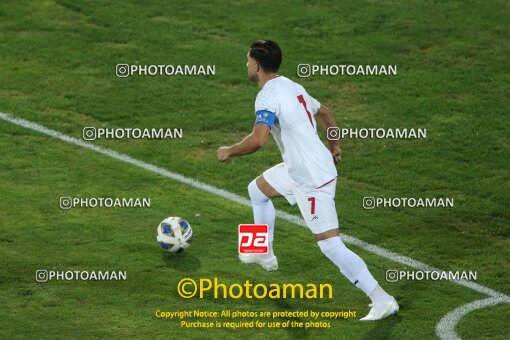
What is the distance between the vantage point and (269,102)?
10.4m

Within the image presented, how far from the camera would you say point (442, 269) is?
11.7 metres

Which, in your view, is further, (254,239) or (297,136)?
(254,239)

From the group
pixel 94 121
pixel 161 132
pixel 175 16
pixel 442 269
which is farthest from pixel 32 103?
pixel 442 269

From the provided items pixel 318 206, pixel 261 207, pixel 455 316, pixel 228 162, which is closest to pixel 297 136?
pixel 318 206

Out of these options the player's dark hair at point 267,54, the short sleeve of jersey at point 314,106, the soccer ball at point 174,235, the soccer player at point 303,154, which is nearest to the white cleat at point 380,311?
the soccer player at point 303,154

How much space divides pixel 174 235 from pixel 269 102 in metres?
2.15

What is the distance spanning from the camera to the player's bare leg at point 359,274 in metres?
10.3

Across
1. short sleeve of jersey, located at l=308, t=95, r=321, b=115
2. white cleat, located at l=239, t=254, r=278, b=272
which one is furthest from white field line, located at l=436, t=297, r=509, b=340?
short sleeve of jersey, located at l=308, t=95, r=321, b=115

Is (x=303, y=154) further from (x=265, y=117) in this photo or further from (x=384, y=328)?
(x=384, y=328)

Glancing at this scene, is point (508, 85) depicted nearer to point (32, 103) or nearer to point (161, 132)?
point (161, 132)

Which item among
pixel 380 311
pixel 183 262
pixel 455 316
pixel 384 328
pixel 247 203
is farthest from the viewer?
pixel 247 203

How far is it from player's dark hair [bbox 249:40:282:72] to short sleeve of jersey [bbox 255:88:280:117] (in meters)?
0.30

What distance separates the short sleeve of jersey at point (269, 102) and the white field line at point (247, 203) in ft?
8.07

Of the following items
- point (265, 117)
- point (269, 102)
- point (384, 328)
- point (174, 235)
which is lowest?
point (384, 328)
